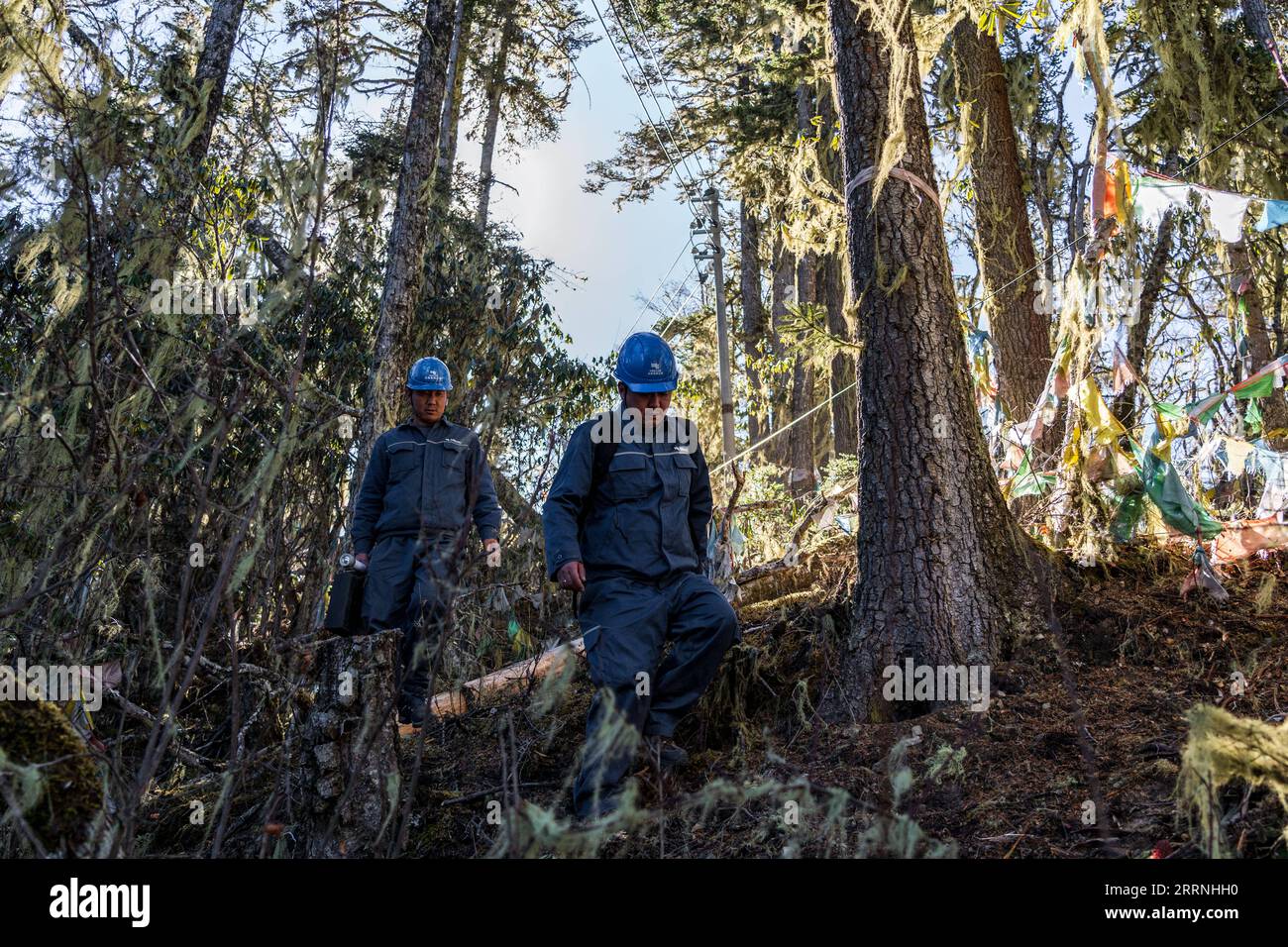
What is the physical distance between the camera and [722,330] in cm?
1641

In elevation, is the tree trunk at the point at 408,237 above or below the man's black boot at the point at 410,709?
above

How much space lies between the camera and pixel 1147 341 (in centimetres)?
1079

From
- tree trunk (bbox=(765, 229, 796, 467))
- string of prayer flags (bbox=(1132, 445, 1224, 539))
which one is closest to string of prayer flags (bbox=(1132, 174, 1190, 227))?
string of prayer flags (bbox=(1132, 445, 1224, 539))

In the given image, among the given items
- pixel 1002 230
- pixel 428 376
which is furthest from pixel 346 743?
pixel 1002 230

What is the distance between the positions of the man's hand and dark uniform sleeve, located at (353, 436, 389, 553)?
1.88 m

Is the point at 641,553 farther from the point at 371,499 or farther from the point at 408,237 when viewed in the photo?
the point at 408,237

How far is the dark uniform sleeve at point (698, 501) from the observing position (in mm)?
4070

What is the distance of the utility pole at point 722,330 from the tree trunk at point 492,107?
4066 mm

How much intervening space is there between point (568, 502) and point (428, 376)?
1.81 m

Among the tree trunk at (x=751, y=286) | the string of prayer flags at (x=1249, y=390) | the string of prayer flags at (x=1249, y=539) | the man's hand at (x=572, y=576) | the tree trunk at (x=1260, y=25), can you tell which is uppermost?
the tree trunk at (x=751, y=286)

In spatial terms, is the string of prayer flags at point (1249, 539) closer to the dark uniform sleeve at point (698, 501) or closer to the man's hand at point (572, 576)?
the dark uniform sleeve at point (698, 501)

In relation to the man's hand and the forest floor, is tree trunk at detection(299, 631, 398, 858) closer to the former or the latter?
the forest floor

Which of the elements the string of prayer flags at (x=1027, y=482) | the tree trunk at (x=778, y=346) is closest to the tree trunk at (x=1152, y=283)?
the string of prayer flags at (x=1027, y=482)
